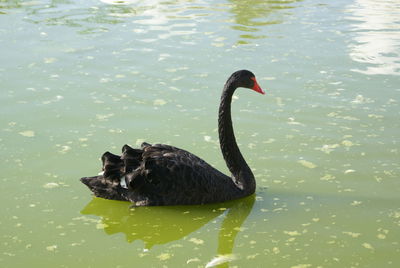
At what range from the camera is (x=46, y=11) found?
32.8 feet

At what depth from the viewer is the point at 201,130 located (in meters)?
5.58

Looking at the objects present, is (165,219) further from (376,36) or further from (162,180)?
(376,36)

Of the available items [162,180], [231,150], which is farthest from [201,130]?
[162,180]

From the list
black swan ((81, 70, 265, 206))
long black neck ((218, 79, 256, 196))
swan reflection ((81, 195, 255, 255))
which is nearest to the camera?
swan reflection ((81, 195, 255, 255))

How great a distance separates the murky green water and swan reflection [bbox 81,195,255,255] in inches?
0.5

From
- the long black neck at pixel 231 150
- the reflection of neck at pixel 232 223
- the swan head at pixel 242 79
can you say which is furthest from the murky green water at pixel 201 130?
the swan head at pixel 242 79

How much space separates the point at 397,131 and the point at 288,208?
1.67 meters

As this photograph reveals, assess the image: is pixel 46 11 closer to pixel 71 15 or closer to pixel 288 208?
pixel 71 15

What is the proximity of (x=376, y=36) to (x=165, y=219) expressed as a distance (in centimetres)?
556

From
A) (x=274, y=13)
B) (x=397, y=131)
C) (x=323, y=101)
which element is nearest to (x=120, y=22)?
(x=274, y=13)

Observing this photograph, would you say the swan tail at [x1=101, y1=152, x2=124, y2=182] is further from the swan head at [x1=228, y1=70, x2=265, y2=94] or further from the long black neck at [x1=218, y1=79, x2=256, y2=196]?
the swan head at [x1=228, y1=70, x2=265, y2=94]

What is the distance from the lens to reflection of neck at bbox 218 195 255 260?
389 cm

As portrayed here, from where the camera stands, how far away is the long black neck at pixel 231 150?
14.8 feet

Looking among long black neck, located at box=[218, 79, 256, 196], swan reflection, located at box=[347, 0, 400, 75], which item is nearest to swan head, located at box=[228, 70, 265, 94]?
long black neck, located at box=[218, 79, 256, 196]
